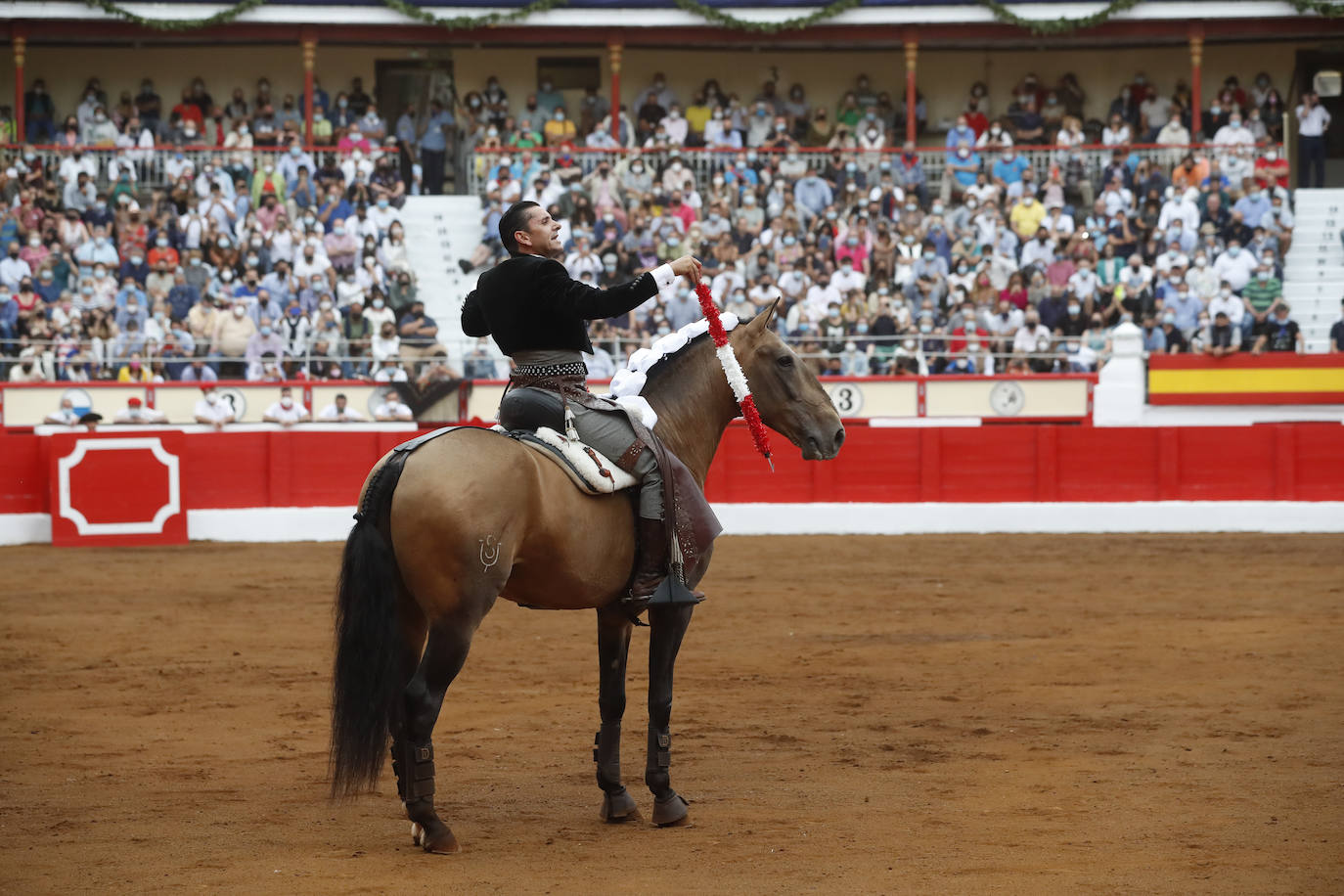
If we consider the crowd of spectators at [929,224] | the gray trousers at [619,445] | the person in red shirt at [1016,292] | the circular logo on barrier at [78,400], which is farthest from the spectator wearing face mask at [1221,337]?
the gray trousers at [619,445]

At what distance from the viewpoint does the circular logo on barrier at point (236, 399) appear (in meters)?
18.5

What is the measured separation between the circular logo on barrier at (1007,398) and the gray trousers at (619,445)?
46.3 ft

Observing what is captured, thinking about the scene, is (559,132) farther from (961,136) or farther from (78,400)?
(78,400)

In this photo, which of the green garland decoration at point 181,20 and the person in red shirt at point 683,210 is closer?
the person in red shirt at point 683,210

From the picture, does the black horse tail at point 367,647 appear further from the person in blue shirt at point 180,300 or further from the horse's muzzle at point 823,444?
the person in blue shirt at point 180,300

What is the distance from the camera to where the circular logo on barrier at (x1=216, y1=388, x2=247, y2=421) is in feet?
60.8

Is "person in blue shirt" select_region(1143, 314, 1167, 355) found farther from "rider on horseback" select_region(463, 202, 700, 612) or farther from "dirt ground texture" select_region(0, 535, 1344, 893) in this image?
"rider on horseback" select_region(463, 202, 700, 612)

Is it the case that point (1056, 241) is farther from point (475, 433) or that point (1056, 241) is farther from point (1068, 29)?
point (475, 433)

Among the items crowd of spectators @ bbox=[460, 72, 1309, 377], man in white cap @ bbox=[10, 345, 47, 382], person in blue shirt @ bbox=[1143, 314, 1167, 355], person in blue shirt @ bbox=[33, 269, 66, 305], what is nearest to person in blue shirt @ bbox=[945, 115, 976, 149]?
crowd of spectators @ bbox=[460, 72, 1309, 377]

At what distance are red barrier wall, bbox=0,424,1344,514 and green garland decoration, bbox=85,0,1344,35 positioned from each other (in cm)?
1014

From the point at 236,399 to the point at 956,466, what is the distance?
8.17m

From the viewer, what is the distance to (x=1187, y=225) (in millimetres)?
21438

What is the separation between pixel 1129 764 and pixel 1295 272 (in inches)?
696

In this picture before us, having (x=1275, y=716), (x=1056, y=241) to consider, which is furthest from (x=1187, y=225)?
(x=1275, y=716)
